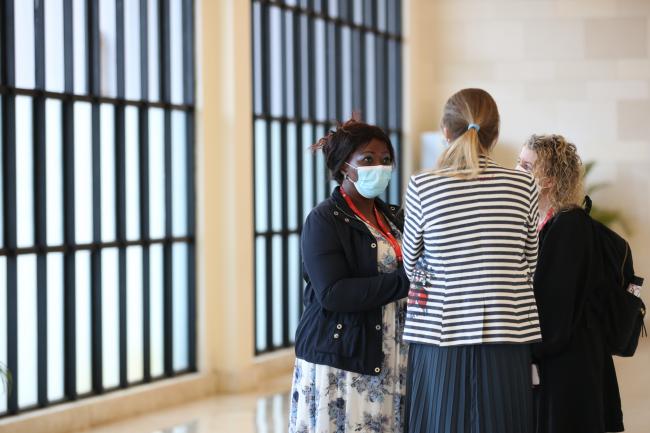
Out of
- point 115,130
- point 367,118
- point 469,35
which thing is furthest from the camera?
point 469,35

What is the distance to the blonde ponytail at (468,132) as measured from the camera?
10.1ft

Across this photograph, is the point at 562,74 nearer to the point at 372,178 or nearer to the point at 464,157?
the point at 372,178

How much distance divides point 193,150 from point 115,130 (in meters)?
0.84

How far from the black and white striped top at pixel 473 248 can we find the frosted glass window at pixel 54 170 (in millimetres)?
3839

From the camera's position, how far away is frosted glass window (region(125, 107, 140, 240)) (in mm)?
6895

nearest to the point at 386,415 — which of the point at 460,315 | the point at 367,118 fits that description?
the point at 460,315

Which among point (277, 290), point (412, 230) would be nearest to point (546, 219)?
point (412, 230)

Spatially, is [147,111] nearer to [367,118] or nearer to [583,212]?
[367,118]

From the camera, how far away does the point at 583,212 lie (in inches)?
141

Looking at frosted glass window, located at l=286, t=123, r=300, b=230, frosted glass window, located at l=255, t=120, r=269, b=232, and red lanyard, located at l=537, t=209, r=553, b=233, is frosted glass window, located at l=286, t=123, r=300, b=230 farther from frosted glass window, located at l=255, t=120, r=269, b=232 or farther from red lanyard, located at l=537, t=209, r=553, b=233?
red lanyard, located at l=537, t=209, r=553, b=233

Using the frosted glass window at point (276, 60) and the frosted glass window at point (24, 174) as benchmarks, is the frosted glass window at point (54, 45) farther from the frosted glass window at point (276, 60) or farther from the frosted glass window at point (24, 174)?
the frosted glass window at point (276, 60)

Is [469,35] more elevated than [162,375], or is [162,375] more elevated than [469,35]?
[469,35]

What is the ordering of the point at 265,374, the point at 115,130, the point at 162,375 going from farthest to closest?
the point at 265,374 → the point at 162,375 → the point at 115,130

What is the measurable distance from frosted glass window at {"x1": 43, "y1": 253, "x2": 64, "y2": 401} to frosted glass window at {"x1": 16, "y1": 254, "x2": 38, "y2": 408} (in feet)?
0.42
